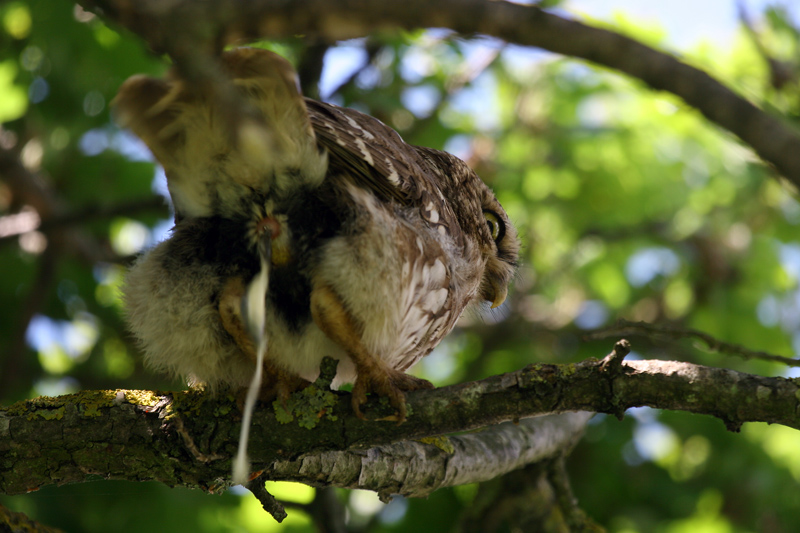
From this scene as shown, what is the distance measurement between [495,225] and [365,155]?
6.58 feet

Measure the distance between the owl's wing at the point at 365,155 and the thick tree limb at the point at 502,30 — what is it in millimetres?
879

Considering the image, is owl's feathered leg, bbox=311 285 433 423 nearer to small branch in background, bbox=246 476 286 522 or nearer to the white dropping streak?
the white dropping streak

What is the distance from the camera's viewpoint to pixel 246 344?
299 centimetres

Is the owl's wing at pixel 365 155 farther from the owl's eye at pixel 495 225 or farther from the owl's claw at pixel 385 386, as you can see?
the owl's eye at pixel 495 225

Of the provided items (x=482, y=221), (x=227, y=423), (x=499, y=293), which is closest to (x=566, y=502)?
(x=499, y=293)

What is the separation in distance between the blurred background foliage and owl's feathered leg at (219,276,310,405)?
6.81ft

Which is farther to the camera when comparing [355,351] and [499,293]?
[499,293]

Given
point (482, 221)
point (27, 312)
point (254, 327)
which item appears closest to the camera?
point (254, 327)

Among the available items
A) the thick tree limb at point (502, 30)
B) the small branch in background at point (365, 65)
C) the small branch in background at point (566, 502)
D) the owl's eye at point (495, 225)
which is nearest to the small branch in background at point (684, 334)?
Answer: the thick tree limb at point (502, 30)

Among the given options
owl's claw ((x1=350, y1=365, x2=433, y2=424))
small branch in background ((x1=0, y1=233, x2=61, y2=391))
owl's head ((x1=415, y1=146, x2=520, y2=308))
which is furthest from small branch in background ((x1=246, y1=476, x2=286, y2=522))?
small branch in background ((x1=0, y1=233, x2=61, y2=391))

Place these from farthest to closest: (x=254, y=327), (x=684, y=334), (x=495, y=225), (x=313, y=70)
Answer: (x=313, y=70) → (x=495, y=225) → (x=684, y=334) → (x=254, y=327)

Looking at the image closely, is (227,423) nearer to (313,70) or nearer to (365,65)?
(313,70)

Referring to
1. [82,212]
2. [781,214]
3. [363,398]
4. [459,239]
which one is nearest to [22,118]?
[82,212]

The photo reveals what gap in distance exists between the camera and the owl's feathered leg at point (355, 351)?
116 inches
